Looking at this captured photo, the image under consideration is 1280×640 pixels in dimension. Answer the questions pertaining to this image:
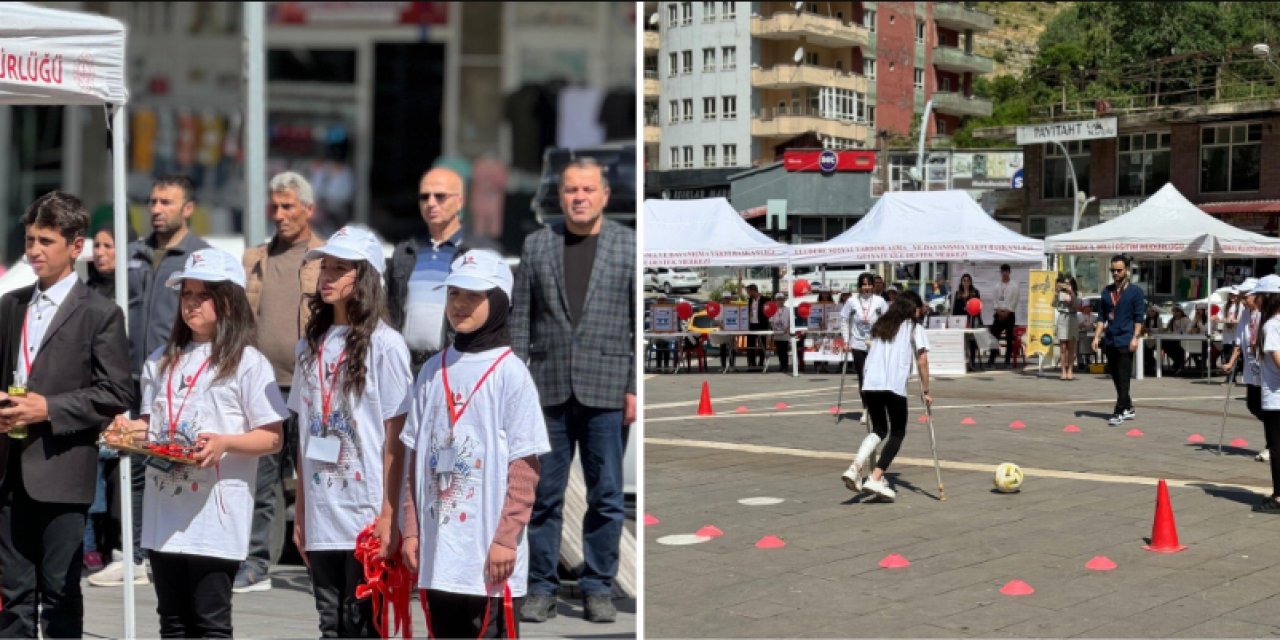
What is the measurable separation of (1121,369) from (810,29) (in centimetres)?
458

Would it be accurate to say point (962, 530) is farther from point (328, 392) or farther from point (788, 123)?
point (788, 123)

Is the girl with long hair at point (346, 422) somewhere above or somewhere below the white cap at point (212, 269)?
below

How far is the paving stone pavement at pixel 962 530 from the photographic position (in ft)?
20.2

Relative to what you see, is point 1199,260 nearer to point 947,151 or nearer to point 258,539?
point 947,151

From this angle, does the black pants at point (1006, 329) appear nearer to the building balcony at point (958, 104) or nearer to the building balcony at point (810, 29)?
the building balcony at point (958, 104)

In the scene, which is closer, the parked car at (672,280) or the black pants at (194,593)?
the black pants at (194,593)

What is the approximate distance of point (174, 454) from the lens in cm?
421

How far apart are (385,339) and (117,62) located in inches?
71.7

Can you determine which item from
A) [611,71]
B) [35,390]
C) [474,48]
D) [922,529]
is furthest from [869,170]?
[35,390]

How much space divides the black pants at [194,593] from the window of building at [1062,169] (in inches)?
663

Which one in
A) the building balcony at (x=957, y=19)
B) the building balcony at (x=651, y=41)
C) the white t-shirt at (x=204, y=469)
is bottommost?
the white t-shirt at (x=204, y=469)

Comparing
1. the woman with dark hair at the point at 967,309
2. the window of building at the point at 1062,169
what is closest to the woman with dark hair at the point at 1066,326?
the woman with dark hair at the point at 967,309

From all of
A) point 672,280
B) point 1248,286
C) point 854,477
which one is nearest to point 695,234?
point 1248,286

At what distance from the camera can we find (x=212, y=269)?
438 centimetres
